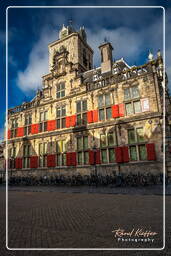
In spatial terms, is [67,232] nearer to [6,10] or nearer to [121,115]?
[6,10]

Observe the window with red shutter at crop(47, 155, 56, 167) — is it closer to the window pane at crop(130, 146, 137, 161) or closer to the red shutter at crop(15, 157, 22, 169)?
the red shutter at crop(15, 157, 22, 169)

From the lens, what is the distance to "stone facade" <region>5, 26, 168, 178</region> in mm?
13734

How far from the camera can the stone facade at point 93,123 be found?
13.7 meters

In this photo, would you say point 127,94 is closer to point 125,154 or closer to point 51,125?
point 125,154

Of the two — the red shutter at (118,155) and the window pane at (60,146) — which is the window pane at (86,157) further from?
the red shutter at (118,155)

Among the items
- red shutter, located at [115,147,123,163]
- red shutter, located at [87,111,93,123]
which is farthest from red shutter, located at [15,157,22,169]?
red shutter, located at [115,147,123,163]

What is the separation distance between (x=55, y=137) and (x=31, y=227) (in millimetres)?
14356

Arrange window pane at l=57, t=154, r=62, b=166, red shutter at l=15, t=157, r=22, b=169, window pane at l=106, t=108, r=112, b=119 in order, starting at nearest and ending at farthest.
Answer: window pane at l=106, t=108, r=112, b=119
window pane at l=57, t=154, r=62, b=166
red shutter at l=15, t=157, r=22, b=169

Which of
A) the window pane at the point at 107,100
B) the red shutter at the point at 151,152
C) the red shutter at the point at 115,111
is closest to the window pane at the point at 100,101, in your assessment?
the window pane at the point at 107,100

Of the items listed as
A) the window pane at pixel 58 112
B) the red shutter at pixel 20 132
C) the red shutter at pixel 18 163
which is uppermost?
the window pane at pixel 58 112

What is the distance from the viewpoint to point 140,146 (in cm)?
1374

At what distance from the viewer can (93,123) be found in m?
16.2

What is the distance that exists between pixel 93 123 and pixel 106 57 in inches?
344

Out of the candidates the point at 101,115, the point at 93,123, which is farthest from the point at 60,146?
the point at 101,115
